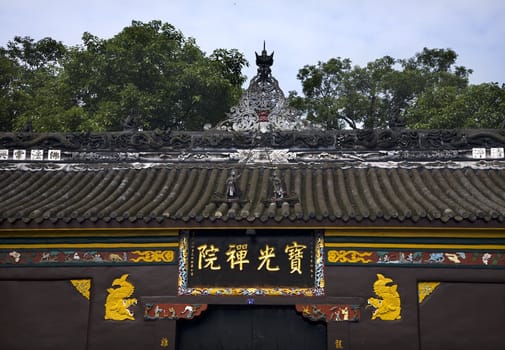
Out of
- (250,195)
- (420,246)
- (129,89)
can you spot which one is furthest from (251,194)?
(129,89)

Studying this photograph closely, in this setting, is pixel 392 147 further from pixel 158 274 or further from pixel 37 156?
pixel 37 156

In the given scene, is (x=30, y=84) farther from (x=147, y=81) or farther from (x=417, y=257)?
(x=417, y=257)

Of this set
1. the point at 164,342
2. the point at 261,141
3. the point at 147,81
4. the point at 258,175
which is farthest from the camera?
the point at 147,81

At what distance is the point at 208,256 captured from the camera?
27.7 feet

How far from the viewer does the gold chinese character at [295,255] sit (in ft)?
27.3

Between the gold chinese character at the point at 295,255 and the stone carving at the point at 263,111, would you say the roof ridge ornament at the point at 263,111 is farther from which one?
the gold chinese character at the point at 295,255

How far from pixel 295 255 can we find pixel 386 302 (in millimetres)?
1480

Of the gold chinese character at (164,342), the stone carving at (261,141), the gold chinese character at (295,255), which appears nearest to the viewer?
the gold chinese character at (164,342)

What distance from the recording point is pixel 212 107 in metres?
25.4

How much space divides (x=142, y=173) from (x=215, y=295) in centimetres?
285

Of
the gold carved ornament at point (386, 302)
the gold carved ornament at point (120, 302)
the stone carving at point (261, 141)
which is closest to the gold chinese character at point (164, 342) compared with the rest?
the gold carved ornament at point (120, 302)

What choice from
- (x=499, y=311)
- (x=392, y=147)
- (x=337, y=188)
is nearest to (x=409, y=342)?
(x=499, y=311)

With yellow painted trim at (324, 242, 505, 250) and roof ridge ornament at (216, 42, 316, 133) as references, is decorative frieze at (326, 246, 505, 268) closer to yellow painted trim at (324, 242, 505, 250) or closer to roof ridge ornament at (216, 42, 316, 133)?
yellow painted trim at (324, 242, 505, 250)

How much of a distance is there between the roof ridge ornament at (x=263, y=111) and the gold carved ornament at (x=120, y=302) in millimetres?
3522
